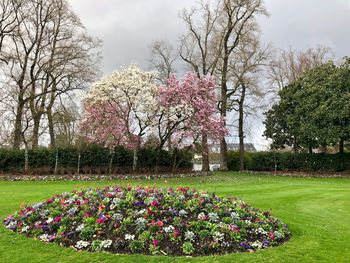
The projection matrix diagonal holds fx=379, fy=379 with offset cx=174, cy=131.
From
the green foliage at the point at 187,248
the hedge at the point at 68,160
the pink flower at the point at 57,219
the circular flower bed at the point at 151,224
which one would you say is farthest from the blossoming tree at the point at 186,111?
the green foliage at the point at 187,248

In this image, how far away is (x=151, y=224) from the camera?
7.11 m

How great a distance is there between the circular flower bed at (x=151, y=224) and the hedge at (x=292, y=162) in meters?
23.5

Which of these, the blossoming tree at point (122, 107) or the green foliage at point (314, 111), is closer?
the blossoming tree at point (122, 107)

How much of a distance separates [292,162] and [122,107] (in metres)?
16.0

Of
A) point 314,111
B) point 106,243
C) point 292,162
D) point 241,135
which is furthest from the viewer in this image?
point 241,135

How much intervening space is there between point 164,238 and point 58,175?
19.2m

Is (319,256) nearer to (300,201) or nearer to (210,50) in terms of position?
(300,201)

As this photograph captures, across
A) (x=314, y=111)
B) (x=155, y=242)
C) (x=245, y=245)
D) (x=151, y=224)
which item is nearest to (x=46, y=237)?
(x=151, y=224)

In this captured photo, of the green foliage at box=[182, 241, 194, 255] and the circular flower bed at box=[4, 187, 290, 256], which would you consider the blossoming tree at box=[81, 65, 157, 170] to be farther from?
the green foliage at box=[182, 241, 194, 255]

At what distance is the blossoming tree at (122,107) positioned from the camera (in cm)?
2405

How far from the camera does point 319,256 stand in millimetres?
6578

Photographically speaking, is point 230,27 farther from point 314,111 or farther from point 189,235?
point 189,235

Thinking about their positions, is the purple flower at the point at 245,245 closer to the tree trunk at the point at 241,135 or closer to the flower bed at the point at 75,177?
the flower bed at the point at 75,177

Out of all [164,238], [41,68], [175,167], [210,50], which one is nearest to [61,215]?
[164,238]
